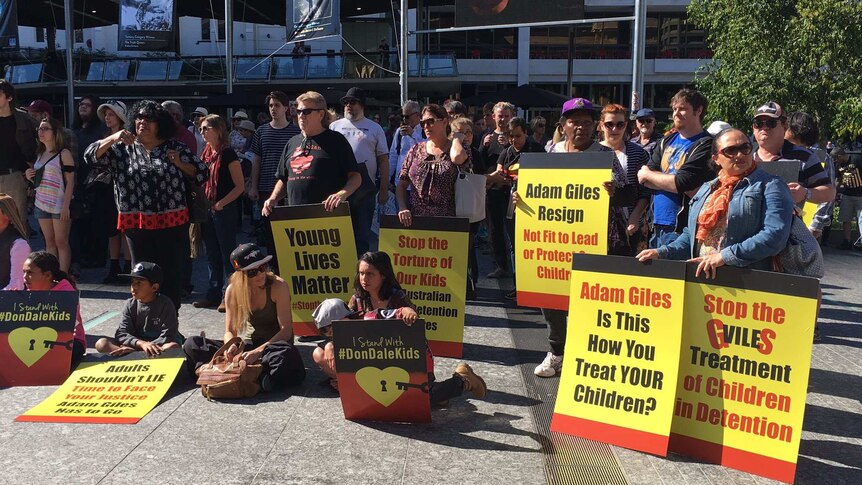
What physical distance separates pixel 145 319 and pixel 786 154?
4833 millimetres

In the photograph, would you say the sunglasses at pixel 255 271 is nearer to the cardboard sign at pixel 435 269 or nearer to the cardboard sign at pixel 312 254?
the cardboard sign at pixel 312 254

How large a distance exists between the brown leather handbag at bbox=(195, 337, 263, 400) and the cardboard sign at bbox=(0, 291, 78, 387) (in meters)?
0.97

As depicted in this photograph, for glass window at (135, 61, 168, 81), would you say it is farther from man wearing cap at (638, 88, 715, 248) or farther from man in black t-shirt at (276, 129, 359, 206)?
man wearing cap at (638, 88, 715, 248)

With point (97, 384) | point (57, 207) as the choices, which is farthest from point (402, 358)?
point (57, 207)

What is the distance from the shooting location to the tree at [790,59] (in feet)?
47.5

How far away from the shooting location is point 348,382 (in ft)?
14.8

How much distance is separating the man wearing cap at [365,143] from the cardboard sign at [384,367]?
312 centimetres

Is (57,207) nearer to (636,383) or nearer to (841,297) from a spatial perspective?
(636,383)

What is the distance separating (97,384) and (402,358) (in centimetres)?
204

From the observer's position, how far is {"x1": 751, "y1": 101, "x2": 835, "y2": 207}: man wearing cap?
5422mm

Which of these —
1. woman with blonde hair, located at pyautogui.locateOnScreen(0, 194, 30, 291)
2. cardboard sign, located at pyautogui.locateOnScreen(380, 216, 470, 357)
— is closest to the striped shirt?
woman with blonde hair, located at pyautogui.locateOnScreen(0, 194, 30, 291)

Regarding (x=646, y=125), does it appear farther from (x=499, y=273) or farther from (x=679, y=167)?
(x=679, y=167)

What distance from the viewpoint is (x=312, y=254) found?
6266mm

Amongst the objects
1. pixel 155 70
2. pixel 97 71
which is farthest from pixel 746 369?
pixel 97 71
